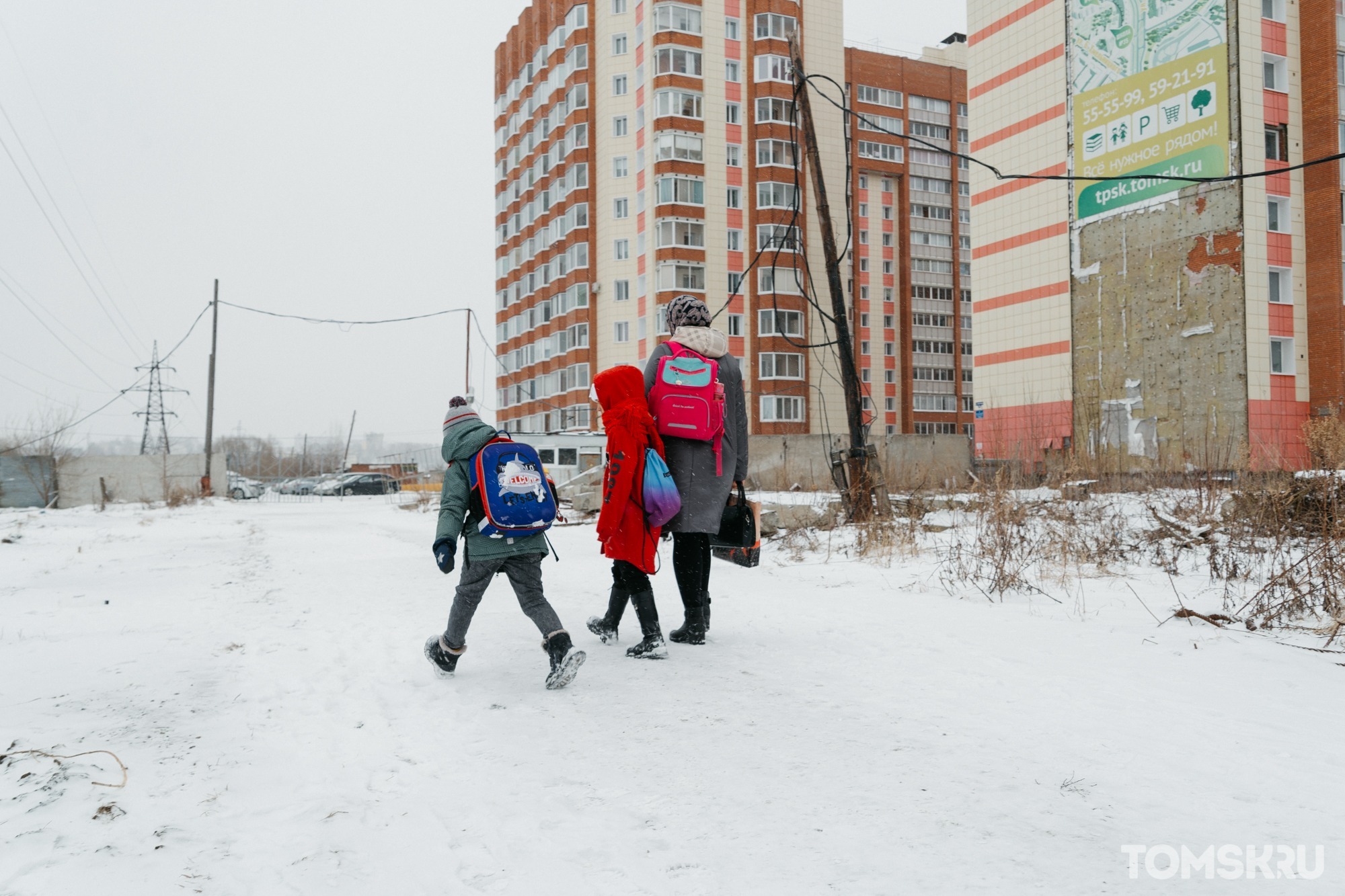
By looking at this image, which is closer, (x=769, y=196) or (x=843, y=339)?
(x=843, y=339)

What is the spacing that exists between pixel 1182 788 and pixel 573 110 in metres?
53.7

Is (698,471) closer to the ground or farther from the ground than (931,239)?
closer to the ground

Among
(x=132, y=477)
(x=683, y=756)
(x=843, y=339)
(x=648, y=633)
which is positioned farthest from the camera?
(x=132, y=477)

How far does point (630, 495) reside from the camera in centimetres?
468

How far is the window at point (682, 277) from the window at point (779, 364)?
203 inches

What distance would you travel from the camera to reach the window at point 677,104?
46.4m

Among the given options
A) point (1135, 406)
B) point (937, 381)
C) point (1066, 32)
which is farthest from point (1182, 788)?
point (937, 381)

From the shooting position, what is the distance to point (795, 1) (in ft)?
157

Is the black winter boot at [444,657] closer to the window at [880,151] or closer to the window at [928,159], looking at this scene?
the window at [880,151]

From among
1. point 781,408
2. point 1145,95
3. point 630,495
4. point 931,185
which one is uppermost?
point 931,185

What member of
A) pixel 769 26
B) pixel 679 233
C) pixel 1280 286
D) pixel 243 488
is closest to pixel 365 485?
pixel 243 488

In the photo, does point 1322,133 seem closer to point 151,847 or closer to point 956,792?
point 956,792

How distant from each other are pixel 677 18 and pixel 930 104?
2567 cm

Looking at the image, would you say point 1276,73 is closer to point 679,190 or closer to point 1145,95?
point 1145,95
